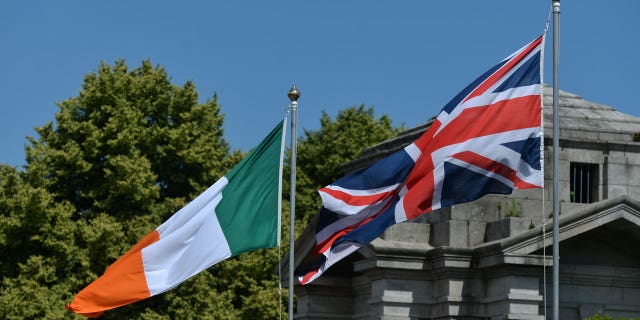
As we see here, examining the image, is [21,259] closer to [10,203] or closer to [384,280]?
[10,203]

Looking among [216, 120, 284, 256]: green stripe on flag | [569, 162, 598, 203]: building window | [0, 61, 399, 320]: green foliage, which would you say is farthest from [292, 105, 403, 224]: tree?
[216, 120, 284, 256]: green stripe on flag

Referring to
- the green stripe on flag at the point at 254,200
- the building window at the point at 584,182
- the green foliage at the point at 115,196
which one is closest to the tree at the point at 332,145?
the green foliage at the point at 115,196

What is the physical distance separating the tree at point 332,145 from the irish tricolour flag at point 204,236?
110 ft

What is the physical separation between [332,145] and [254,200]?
3729 cm

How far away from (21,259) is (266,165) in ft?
86.8

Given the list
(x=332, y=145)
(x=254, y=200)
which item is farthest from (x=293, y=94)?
(x=332, y=145)

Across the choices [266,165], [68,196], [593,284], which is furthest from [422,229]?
[68,196]

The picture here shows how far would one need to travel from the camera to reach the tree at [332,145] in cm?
5966

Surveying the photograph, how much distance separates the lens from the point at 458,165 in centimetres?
2283

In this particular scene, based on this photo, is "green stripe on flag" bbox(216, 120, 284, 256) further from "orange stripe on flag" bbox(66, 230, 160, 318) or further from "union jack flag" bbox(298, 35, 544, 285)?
"orange stripe on flag" bbox(66, 230, 160, 318)

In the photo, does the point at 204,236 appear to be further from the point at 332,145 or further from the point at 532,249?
the point at 332,145

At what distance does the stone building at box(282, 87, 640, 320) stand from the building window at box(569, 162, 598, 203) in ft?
0.07

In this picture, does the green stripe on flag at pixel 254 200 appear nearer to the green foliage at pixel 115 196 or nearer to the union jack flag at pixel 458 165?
the union jack flag at pixel 458 165

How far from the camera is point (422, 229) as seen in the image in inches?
1118
